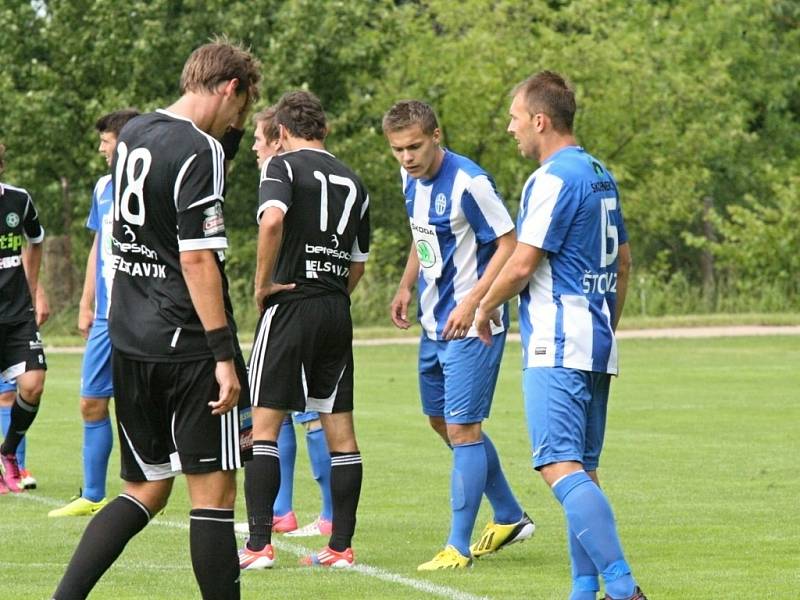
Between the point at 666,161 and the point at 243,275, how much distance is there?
11.0 meters

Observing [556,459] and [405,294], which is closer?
[556,459]

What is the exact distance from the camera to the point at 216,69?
5.98m

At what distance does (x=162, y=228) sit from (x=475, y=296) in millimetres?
2070

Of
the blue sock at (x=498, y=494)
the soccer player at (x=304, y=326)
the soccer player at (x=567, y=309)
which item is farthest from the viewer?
the blue sock at (x=498, y=494)

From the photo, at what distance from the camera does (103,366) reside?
1016 centimetres

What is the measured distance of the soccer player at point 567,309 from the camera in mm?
6508

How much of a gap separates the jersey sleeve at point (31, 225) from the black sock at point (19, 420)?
108 centimetres

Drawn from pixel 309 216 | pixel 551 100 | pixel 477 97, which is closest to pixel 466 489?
pixel 309 216

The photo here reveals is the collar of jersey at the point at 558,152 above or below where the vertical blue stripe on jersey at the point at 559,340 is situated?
above

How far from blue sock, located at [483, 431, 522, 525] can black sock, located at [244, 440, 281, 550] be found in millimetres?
1222

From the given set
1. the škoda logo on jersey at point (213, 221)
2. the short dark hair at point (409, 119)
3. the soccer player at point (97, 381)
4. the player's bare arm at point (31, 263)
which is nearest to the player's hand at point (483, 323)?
the škoda logo on jersey at point (213, 221)

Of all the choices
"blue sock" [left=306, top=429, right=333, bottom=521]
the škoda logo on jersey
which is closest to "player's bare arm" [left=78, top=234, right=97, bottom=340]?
"blue sock" [left=306, top=429, right=333, bottom=521]

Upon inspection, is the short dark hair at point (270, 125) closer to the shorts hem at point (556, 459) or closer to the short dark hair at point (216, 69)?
the short dark hair at point (216, 69)

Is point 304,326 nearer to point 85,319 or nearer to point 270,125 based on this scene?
point 270,125
